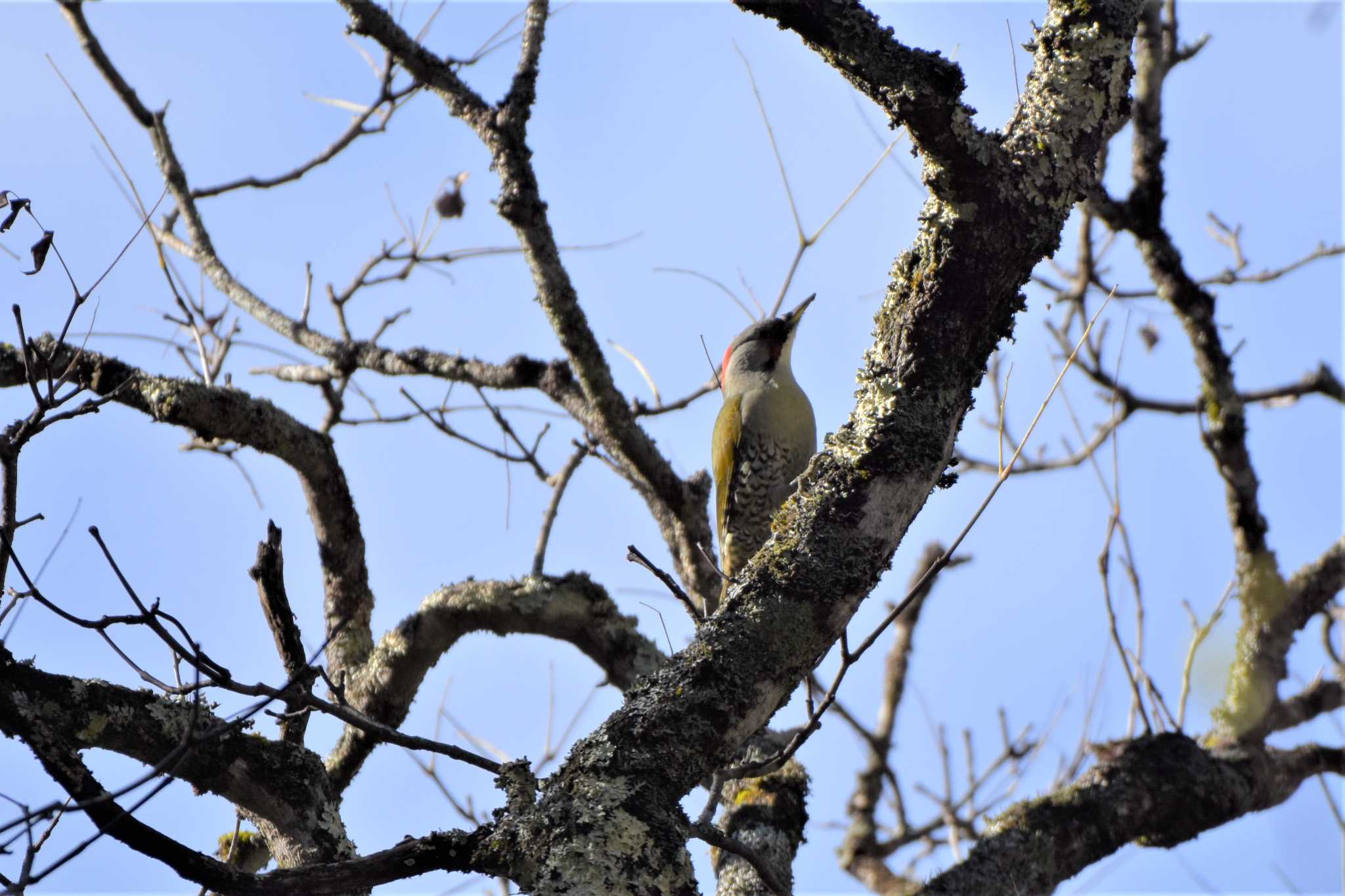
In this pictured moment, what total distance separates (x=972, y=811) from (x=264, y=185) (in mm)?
4467

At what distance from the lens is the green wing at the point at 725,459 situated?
5930 millimetres

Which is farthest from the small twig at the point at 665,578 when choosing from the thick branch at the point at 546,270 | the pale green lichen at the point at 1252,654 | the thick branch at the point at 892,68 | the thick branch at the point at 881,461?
the pale green lichen at the point at 1252,654

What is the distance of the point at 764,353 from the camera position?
20.7 feet

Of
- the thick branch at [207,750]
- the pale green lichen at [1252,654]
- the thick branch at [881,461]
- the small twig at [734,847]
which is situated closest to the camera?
the thick branch at [881,461]

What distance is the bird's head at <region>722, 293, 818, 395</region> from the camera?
Result: 20.4ft

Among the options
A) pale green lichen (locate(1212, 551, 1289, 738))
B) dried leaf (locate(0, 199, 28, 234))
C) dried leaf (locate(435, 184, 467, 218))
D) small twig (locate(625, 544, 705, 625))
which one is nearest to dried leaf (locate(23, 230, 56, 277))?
dried leaf (locate(0, 199, 28, 234))

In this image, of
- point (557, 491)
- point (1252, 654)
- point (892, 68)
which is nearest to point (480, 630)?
point (557, 491)

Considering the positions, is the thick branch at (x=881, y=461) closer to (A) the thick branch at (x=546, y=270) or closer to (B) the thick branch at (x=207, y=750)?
(B) the thick branch at (x=207, y=750)

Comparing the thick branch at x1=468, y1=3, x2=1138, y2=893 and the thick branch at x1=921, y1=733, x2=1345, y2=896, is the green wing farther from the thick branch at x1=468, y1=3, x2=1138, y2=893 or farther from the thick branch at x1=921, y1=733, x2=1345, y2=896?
the thick branch at x1=468, y1=3, x2=1138, y2=893

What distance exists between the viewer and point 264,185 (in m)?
4.96

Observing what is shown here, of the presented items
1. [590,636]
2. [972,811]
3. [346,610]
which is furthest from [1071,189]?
[972,811]

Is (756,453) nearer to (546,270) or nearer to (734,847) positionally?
(546,270)

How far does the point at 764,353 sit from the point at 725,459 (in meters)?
0.69

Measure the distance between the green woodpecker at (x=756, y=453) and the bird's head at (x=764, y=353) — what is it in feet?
0.04
